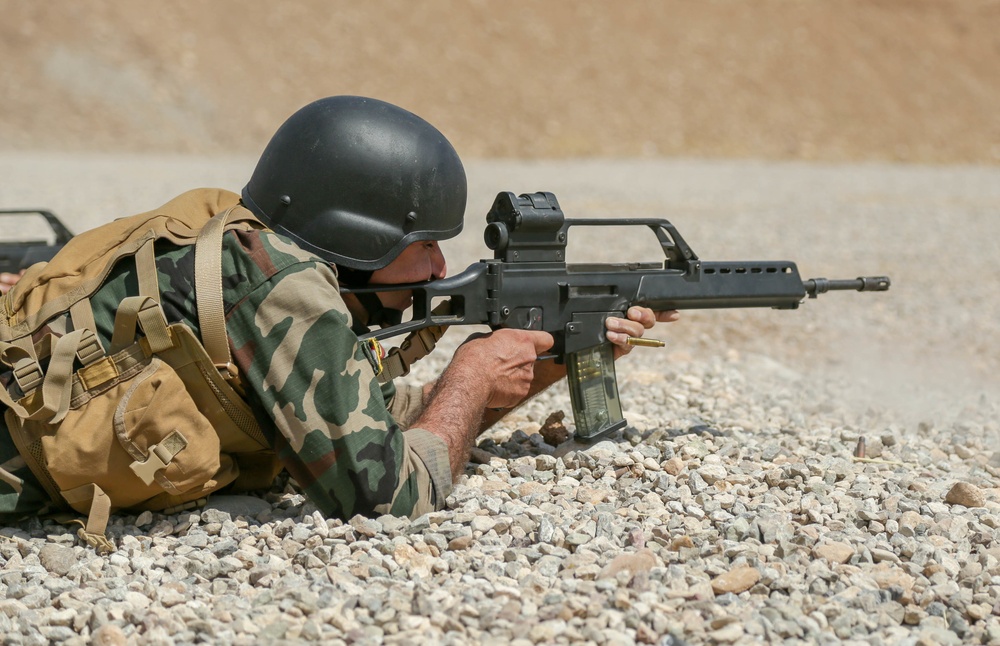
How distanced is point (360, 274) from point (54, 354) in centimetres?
103

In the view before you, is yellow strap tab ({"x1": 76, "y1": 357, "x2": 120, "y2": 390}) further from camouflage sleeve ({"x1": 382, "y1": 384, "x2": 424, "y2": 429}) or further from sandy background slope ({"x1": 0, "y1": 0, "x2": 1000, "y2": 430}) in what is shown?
sandy background slope ({"x1": 0, "y1": 0, "x2": 1000, "y2": 430})

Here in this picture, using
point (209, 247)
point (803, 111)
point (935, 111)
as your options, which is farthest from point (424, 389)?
point (935, 111)

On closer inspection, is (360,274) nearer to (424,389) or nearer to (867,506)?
(424,389)

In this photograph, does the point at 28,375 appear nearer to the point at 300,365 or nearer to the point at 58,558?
the point at 58,558

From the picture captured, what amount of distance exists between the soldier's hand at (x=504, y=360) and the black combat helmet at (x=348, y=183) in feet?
1.46

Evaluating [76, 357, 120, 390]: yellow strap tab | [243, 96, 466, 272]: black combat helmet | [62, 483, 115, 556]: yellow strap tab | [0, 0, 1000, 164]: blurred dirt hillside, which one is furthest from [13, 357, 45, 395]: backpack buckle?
[0, 0, 1000, 164]: blurred dirt hillside

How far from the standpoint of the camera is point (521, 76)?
33531mm

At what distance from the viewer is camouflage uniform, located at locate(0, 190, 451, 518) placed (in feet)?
10.9

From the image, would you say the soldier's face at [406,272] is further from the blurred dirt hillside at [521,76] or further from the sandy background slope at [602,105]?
the blurred dirt hillside at [521,76]

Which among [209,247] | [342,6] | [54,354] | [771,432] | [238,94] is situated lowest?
[771,432]

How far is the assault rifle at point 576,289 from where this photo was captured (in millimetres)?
4047

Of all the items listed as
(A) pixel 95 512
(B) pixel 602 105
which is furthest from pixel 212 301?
(B) pixel 602 105

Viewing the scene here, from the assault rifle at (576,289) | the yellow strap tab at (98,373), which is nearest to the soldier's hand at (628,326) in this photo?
the assault rifle at (576,289)

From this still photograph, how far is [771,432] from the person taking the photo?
5191 mm
